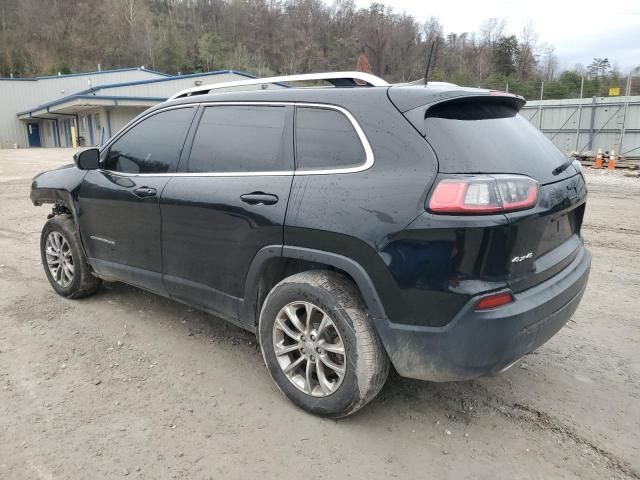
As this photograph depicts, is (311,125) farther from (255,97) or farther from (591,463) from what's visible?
(591,463)

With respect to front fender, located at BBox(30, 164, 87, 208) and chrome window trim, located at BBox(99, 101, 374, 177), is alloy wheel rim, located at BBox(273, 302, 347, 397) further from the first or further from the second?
front fender, located at BBox(30, 164, 87, 208)

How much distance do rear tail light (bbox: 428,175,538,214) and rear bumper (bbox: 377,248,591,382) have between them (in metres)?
0.43

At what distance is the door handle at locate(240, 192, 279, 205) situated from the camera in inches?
112

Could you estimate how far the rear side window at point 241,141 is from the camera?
2961 millimetres

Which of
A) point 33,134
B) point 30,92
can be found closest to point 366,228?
point 30,92

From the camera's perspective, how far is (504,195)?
2266 millimetres

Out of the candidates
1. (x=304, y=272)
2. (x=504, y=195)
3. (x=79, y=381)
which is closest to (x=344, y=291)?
(x=304, y=272)

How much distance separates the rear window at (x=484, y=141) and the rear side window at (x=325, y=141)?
41cm

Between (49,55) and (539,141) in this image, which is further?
(49,55)

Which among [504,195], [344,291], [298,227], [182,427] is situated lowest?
[182,427]

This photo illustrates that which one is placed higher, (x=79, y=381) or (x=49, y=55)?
(x=49, y=55)

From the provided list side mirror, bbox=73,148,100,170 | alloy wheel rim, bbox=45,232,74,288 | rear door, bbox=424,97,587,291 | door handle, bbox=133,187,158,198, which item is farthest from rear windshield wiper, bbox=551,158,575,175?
alloy wheel rim, bbox=45,232,74,288

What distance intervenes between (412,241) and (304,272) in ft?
2.46

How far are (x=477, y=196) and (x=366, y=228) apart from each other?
1.79 ft
